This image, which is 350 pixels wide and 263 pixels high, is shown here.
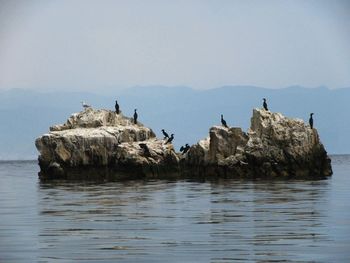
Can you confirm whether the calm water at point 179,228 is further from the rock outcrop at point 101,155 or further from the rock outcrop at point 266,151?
the rock outcrop at point 101,155

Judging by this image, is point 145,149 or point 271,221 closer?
point 271,221

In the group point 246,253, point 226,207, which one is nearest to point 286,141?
point 226,207

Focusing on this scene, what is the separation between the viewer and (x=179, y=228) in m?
33.7

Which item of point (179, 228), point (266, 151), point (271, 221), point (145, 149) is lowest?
point (179, 228)

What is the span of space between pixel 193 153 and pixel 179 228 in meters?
56.2

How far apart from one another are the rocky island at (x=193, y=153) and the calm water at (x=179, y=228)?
29.0 metres

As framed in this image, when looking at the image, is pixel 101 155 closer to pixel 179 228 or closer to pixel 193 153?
pixel 193 153

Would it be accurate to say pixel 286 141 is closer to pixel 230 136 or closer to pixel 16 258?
pixel 230 136

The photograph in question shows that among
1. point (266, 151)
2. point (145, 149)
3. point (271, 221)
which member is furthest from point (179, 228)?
point (145, 149)

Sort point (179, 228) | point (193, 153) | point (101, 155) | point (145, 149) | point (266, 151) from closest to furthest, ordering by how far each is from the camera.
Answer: point (179, 228)
point (266, 151)
point (145, 149)
point (193, 153)
point (101, 155)

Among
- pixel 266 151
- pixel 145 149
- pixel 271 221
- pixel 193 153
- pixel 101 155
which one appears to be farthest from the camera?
pixel 101 155

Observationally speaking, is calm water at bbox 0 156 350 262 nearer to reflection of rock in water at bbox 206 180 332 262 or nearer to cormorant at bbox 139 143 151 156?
reflection of rock in water at bbox 206 180 332 262

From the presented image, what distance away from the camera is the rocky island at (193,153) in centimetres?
8494

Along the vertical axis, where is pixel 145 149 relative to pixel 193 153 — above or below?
above
